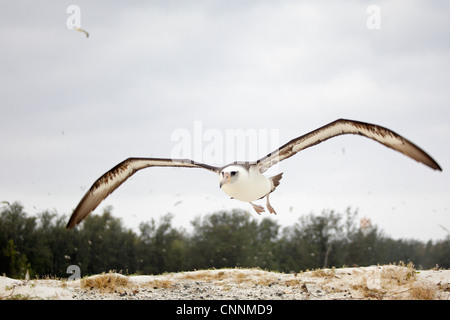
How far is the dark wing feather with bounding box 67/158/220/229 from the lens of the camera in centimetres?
1027

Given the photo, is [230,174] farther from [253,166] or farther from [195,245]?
[195,245]

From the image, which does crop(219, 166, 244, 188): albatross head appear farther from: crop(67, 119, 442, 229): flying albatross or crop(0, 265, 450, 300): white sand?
crop(0, 265, 450, 300): white sand

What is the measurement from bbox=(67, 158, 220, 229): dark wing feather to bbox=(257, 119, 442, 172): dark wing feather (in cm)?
181

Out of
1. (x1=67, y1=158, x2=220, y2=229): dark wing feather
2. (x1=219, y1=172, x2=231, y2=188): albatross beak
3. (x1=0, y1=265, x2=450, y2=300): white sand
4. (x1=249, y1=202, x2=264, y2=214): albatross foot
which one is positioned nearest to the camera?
(x1=219, y1=172, x2=231, y2=188): albatross beak

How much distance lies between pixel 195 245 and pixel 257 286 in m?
32.4

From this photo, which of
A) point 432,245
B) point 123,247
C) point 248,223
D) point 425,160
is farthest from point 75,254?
point 425,160

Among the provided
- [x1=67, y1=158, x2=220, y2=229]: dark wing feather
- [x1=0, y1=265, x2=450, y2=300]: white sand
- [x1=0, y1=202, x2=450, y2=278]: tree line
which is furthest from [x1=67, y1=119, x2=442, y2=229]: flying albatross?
[x1=0, y1=202, x2=450, y2=278]: tree line

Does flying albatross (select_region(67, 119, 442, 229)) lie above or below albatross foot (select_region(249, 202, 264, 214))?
above

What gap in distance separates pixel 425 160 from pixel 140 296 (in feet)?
26.9

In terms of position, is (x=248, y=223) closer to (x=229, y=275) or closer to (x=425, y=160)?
(x=229, y=275)

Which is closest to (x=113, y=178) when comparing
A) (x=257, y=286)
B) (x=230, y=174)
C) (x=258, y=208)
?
(x=230, y=174)

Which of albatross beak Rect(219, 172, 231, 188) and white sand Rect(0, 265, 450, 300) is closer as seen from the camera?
albatross beak Rect(219, 172, 231, 188)

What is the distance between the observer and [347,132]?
33.5 feet

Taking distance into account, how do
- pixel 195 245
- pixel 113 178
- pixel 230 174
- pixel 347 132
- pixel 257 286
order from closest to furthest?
pixel 230 174 → pixel 347 132 → pixel 113 178 → pixel 257 286 → pixel 195 245
